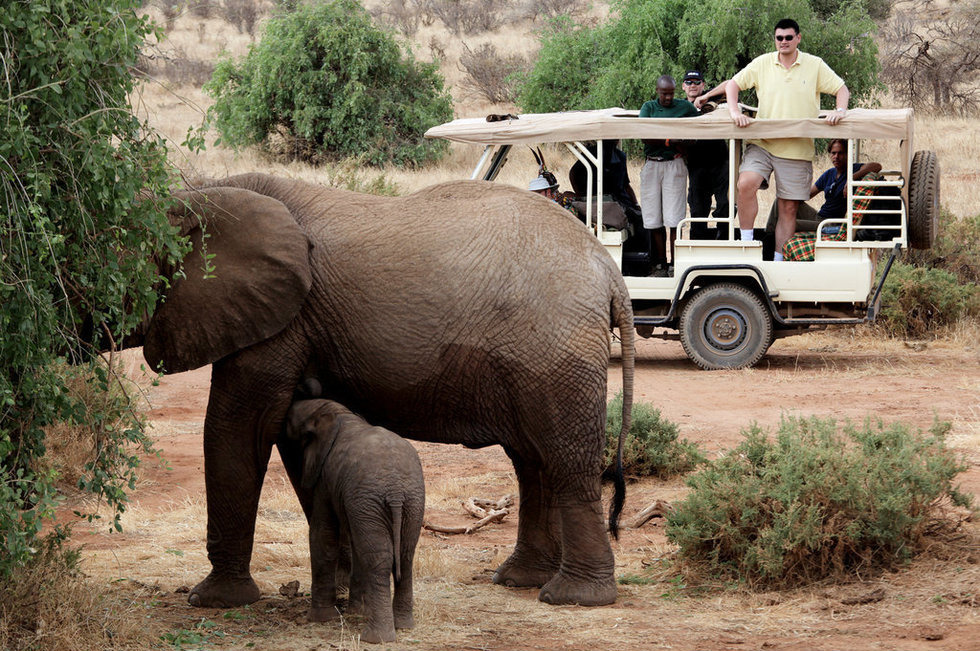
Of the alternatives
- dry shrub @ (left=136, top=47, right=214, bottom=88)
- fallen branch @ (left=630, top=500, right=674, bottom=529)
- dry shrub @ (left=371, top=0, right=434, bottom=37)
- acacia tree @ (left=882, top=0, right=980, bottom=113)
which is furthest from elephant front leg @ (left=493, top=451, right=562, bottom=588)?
dry shrub @ (left=371, top=0, right=434, bottom=37)

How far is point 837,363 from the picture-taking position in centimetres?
1434

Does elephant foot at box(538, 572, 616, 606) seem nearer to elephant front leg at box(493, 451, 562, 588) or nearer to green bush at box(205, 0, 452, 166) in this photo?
elephant front leg at box(493, 451, 562, 588)

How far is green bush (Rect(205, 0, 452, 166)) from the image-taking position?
2438cm

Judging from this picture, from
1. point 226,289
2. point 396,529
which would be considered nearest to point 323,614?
point 396,529

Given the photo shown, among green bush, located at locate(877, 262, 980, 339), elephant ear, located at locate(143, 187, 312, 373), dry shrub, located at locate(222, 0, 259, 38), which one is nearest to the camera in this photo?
elephant ear, located at locate(143, 187, 312, 373)

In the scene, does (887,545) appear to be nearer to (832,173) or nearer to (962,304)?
(832,173)

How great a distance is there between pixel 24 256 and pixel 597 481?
116 inches

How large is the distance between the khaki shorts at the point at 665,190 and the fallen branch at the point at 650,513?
538 centimetres

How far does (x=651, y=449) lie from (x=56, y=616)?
16.0ft

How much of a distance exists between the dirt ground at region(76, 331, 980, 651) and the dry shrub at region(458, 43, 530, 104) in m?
22.4

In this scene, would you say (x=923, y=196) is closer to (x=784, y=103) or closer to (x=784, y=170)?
(x=784, y=170)

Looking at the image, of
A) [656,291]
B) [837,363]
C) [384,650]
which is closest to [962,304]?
[837,363]

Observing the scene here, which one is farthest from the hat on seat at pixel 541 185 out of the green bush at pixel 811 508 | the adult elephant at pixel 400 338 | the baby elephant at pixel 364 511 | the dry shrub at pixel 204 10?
the dry shrub at pixel 204 10

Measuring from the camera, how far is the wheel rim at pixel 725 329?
1365cm
